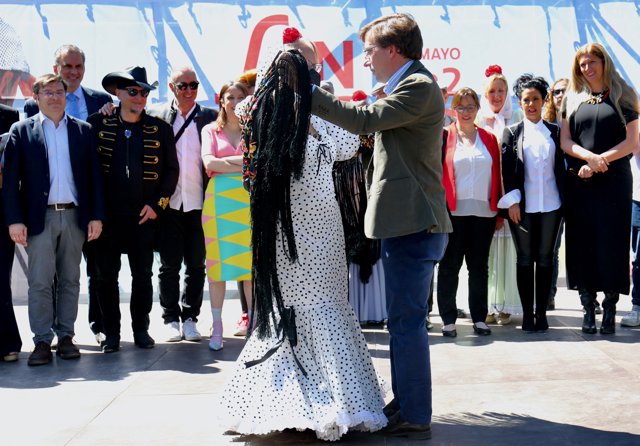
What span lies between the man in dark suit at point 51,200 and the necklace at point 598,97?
353 centimetres

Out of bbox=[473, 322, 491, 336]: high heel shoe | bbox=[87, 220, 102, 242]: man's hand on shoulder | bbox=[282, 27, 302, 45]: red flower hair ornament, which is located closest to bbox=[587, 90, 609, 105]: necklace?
bbox=[473, 322, 491, 336]: high heel shoe

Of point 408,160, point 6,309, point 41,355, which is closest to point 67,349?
point 41,355

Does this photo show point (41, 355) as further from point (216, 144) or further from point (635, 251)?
point (635, 251)

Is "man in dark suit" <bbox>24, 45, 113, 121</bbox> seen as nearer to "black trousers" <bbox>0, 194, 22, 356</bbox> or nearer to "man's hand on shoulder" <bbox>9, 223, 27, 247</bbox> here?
"black trousers" <bbox>0, 194, 22, 356</bbox>

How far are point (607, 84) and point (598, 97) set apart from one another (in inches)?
4.3

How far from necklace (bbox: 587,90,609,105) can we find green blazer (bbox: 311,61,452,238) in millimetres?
2792

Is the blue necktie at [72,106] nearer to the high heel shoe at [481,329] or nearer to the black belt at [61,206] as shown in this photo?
the black belt at [61,206]

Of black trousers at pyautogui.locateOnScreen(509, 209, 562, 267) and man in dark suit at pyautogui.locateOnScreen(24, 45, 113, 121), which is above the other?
man in dark suit at pyautogui.locateOnScreen(24, 45, 113, 121)

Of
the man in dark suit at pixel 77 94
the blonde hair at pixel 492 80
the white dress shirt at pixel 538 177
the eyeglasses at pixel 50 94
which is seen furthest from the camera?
the blonde hair at pixel 492 80

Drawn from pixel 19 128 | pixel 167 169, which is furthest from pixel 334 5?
pixel 19 128

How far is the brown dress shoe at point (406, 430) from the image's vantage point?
412 cm

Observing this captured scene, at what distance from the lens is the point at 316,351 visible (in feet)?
13.9

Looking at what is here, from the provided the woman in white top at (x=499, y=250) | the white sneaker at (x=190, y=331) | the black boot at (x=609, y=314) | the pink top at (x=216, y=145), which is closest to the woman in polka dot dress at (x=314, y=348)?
the pink top at (x=216, y=145)

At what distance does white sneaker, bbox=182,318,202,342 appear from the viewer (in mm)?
6652
